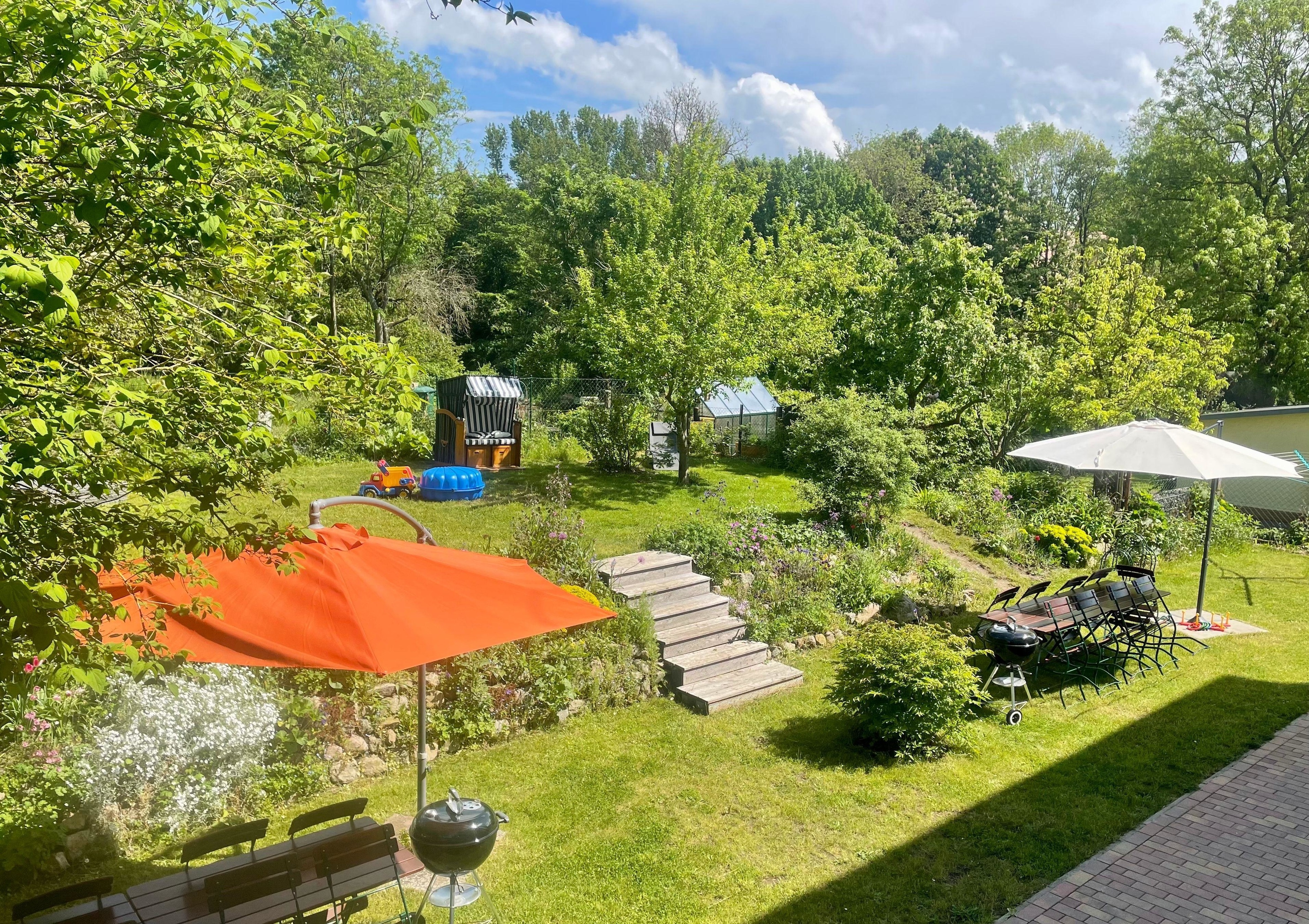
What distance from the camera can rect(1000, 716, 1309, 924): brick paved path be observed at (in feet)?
16.9

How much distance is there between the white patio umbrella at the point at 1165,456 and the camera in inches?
376

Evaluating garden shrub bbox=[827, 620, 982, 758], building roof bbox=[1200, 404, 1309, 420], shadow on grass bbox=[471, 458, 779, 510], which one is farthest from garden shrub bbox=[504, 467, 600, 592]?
building roof bbox=[1200, 404, 1309, 420]

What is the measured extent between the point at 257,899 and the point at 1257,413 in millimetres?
20079

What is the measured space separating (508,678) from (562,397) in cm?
1524

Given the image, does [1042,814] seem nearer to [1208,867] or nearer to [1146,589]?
[1208,867]

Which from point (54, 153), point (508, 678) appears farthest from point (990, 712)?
point (54, 153)

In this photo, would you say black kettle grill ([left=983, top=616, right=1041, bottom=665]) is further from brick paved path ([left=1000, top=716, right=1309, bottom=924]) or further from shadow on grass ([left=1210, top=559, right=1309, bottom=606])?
shadow on grass ([left=1210, top=559, right=1309, bottom=606])

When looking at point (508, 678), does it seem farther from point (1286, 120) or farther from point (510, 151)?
point (510, 151)

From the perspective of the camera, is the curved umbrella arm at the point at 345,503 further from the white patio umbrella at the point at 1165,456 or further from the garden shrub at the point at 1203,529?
the garden shrub at the point at 1203,529

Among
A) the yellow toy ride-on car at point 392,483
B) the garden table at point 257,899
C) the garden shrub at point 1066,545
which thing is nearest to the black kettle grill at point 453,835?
the garden table at point 257,899

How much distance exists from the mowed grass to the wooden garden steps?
257 millimetres

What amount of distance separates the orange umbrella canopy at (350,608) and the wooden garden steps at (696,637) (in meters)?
4.08

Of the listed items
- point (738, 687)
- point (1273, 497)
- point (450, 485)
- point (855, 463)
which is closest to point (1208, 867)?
point (738, 687)

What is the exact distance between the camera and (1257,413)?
17.6 meters
